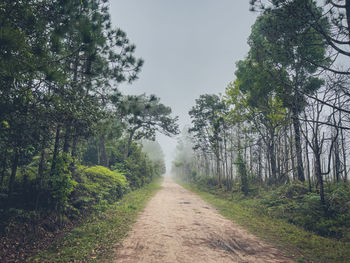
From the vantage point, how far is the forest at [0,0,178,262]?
13.6ft

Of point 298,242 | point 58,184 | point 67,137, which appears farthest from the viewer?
point 67,137

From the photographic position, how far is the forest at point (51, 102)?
414 cm

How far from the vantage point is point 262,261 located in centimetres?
456

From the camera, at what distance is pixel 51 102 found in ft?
17.7

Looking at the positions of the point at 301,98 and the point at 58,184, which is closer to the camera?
the point at 58,184

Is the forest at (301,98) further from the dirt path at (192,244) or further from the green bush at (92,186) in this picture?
the green bush at (92,186)

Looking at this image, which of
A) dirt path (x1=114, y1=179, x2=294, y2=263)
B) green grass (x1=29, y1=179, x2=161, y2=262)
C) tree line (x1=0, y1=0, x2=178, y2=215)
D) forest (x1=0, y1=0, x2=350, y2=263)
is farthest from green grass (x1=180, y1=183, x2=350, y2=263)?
tree line (x1=0, y1=0, x2=178, y2=215)

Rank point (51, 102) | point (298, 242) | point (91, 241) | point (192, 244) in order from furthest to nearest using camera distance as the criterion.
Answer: point (298, 242)
point (91, 241)
point (192, 244)
point (51, 102)

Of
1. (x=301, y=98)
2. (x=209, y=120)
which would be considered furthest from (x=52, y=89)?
(x=209, y=120)

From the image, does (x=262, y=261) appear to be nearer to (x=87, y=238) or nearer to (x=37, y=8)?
(x=87, y=238)

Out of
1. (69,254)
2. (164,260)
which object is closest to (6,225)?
(69,254)

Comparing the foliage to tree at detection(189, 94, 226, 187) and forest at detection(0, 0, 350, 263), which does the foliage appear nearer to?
forest at detection(0, 0, 350, 263)

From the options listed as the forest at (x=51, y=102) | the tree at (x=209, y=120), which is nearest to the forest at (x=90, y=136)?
the forest at (x=51, y=102)

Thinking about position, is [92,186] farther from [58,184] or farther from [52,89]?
[52,89]
